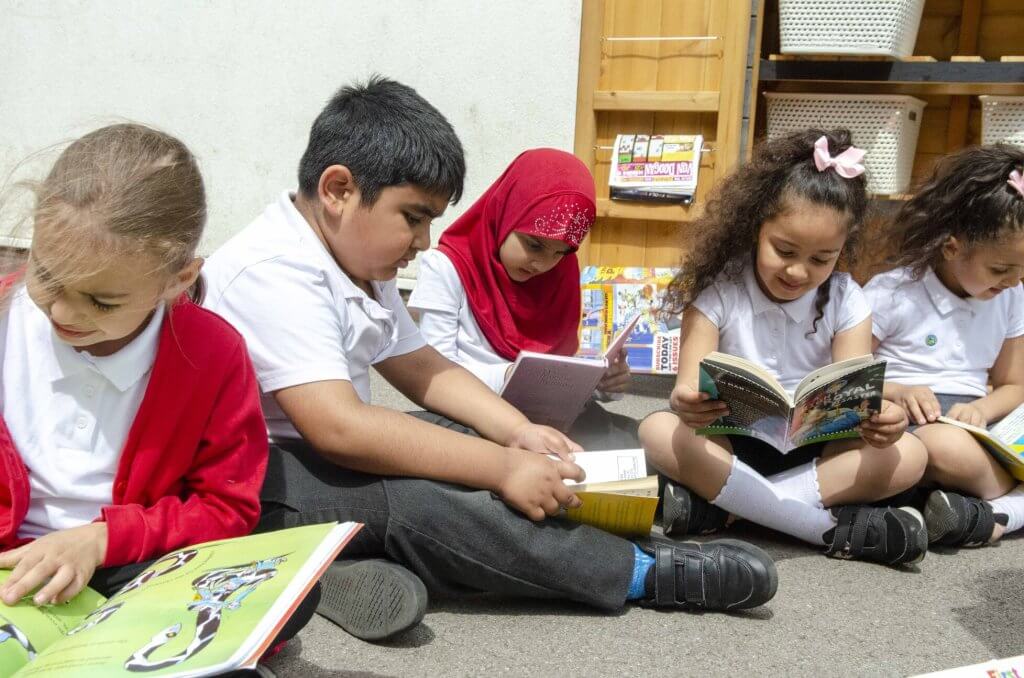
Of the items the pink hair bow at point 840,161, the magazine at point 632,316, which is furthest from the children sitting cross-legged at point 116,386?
the magazine at point 632,316

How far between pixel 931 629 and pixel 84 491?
1.52 m

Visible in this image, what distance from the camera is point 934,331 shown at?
2.68 metres

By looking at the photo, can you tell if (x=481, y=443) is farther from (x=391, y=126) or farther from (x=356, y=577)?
(x=391, y=126)

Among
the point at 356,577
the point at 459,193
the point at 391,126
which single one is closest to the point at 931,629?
the point at 356,577

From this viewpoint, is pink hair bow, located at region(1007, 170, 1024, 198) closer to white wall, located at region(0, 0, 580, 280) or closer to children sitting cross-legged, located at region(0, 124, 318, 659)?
children sitting cross-legged, located at region(0, 124, 318, 659)

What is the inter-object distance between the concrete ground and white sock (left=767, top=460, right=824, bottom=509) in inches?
7.4

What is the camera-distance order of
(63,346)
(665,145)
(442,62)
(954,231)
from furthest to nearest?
1. (442,62)
2. (665,145)
3. (954,231)
4. (63,346)

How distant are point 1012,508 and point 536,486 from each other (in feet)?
4.33

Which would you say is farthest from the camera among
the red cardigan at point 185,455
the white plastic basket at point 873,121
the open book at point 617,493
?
the white plastic basket at point 873,121

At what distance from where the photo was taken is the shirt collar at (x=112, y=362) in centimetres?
150

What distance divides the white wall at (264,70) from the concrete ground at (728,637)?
2763 mm

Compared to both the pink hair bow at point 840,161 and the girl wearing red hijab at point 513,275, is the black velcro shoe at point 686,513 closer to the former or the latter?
the girl wearing red hijab at point 513,275

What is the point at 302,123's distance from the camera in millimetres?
4754

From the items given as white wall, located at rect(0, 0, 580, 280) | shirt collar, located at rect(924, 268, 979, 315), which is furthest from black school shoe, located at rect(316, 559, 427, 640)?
white wall, located at rect(0, 0, 580, 280)
